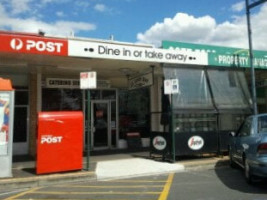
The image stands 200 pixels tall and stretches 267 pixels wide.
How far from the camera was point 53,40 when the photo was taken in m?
11.3

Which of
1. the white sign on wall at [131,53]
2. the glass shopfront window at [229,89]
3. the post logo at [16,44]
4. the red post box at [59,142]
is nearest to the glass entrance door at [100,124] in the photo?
the white sign on wall at [131,53]

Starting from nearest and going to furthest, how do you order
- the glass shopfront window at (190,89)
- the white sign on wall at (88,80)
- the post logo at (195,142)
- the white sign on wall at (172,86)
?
the white sign on wall at (88,80), the white sign on wall at (172,86), the post logo at (195,142), the glass shopfront window at (190,89)

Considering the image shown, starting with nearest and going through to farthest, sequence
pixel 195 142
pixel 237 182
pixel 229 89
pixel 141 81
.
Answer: pixel 237 182
pixel 195 142
pixel 229 89
pixel 141 81

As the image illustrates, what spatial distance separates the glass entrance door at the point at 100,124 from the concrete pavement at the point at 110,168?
297 centimetres

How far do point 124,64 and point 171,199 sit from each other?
7.05 m

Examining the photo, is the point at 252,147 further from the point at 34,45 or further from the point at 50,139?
the point at 34,45

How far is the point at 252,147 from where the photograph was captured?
836 centimetres

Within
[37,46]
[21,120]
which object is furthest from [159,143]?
[21,120]

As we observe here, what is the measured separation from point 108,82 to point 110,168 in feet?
21.9

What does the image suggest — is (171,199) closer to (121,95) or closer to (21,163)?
(21,163)

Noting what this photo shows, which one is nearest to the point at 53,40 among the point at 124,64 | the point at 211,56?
the point at 124,64

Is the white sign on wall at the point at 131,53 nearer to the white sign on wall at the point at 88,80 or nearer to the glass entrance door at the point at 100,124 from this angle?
the white sign on wall at the point at 88,80

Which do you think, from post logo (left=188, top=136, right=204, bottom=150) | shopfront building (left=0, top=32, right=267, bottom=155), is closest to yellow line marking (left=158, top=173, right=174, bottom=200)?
post logo (left=188, top=136, right=204, bottom=150)

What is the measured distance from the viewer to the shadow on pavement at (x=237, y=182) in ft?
26.8
